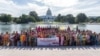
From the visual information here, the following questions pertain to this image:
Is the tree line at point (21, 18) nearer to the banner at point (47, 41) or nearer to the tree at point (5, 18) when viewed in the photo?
the tree at point (5, 18)

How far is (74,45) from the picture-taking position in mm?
20141

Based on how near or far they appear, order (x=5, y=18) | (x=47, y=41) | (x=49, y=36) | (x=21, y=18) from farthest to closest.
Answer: (x=5, y=18) → (x=21, y=18) → (x=49, y=36) → (x=47, y=41)

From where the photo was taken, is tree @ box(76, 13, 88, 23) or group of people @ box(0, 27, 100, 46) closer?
group of people @ box(0, 27, 100, 46)

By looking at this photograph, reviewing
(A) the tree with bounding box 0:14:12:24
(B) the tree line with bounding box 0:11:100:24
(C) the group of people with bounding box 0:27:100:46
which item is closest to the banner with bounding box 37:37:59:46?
(C) the group of people with bounding box 0:27:100:46

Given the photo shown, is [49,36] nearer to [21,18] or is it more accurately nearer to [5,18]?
[21,18]

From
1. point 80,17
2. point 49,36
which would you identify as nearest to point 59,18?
point 80,17

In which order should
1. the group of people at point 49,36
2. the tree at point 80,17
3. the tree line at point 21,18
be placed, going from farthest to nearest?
the tree line at point 21,18 < the tree at point 80,17 < the group of people at point 49,36

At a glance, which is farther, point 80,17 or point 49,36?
point 80,17

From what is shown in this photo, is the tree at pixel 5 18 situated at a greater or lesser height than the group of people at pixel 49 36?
greater

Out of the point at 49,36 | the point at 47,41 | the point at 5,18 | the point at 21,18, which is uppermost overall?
the point at 5,18

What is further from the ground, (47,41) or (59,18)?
(59,18)

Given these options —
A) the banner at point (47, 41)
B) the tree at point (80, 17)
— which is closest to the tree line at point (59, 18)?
the tree at point (80, 17)

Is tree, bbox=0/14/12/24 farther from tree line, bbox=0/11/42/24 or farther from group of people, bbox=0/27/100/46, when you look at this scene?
group of people, bbox=0/27/100/46

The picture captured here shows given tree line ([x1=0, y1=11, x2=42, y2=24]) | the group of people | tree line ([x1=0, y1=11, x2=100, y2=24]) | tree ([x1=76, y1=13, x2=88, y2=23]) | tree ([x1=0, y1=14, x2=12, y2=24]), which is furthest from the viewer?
tree ([x1=0, y1=14, x2=12, y2=24])
